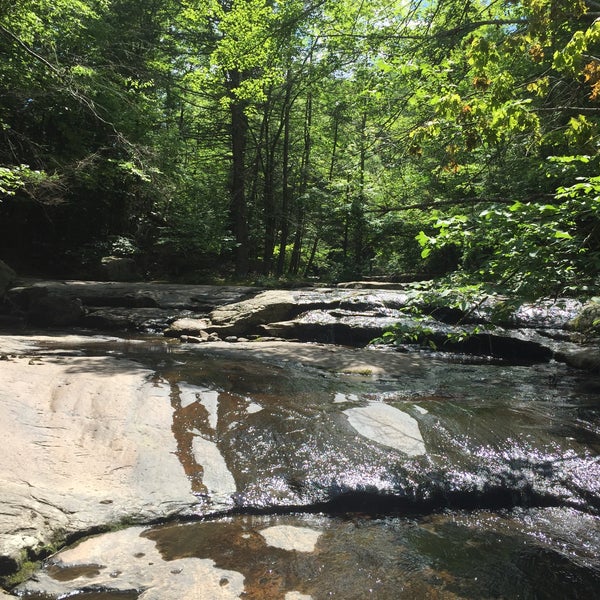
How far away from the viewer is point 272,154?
64.2 ft

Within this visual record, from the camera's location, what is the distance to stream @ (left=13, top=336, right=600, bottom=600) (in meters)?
2.85

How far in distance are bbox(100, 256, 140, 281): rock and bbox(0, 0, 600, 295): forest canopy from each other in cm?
51

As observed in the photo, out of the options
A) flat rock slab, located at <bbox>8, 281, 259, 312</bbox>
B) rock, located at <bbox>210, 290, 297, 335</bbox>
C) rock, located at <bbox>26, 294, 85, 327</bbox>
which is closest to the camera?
rock, located at <bbox>210, 290, 297, 335</bbox>

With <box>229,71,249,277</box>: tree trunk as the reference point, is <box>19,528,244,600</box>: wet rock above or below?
below

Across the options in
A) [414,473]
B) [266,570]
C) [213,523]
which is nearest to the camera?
[266,570]

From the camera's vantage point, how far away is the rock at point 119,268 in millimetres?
15152

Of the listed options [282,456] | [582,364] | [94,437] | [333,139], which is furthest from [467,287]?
[333,139]

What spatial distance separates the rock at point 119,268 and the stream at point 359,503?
9899 millimetres

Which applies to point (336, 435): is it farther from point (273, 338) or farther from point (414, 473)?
point (273, 338)

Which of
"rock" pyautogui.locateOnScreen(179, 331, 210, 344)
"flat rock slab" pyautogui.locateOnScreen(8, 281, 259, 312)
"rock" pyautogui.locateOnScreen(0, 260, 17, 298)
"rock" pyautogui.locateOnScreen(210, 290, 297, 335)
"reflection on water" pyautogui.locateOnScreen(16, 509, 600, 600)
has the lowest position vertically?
"reflection on water" pyautogui.locateOnScreen(16, 509, 600, 600)

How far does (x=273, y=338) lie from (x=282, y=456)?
5982mm

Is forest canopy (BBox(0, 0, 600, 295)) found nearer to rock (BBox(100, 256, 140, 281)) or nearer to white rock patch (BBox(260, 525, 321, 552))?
rock (BBox(100, 256, 140, 281))

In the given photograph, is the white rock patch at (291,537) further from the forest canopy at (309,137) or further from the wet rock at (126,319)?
the wet rock at (126,319)

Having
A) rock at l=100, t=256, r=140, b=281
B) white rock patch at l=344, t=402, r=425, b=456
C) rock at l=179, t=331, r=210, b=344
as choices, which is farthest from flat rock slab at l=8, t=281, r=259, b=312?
white rock patch at l=344, t=402, r=425, b=456
